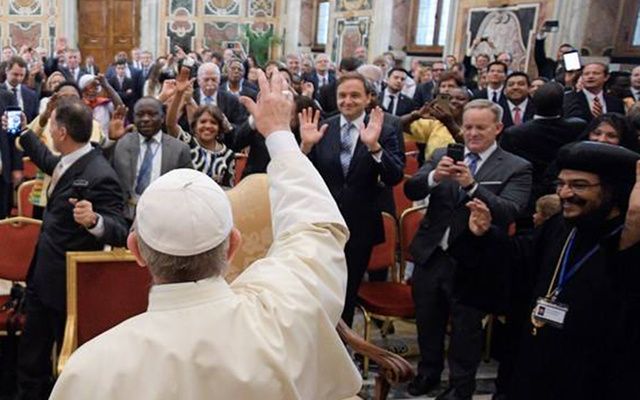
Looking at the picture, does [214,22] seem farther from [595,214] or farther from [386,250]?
[595,214]

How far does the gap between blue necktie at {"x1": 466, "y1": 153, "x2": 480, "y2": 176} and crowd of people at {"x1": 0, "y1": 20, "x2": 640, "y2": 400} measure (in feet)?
0.03

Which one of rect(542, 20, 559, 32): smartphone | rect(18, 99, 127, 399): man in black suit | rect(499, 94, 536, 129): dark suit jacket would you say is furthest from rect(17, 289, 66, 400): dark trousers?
rect(542, 20, 559, 32): smartphone

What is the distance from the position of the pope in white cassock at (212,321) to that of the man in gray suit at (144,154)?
7.73 feet

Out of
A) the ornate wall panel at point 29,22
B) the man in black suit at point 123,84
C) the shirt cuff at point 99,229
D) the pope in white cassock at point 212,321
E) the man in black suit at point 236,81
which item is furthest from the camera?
the ornate wall panel at point 29,22

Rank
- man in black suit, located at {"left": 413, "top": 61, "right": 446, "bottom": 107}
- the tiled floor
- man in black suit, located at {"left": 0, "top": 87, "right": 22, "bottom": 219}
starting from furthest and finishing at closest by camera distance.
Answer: man in black suit, located at {"left": 413, "top": 61, "right": 446, "bottom": 107} < man in black suit, located at {"left": 0, "top": 87, "right": 22, "bottom": 219} < the tiled floor

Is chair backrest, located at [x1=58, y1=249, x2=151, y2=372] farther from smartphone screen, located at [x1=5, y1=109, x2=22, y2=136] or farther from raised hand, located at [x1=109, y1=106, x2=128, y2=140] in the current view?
smartphone screen, located at [x1=5, y1=109, x2=22, y2=136]

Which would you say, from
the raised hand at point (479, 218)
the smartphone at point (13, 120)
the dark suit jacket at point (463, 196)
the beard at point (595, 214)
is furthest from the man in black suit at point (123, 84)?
the beard at point (595, 214)

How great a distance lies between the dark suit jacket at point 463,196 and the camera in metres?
3.30

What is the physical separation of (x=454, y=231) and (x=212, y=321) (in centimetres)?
242

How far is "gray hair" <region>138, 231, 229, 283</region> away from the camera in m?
1.33

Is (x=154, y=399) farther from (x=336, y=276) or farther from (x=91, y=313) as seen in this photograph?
(x=91, y=313)

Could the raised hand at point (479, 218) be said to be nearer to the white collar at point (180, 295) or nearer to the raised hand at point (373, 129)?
the raised hand at point (373, 129)

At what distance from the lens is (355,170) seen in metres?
3.86

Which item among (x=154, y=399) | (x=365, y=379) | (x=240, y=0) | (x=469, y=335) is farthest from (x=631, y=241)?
(x=240, y=0)
